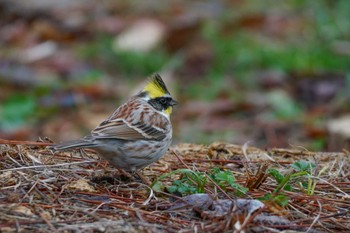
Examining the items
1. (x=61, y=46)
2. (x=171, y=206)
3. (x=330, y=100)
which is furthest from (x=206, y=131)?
(x=171, y=206)

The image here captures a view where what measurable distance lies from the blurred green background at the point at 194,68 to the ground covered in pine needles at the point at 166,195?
9.60ft

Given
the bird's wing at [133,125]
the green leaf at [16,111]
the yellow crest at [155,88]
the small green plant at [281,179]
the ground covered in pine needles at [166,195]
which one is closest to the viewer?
the ground covered in pine needles at [166,195]

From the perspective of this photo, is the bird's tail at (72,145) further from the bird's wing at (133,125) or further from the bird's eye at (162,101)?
the bird's eye at (162,101)

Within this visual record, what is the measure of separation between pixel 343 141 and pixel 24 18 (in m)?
7.43

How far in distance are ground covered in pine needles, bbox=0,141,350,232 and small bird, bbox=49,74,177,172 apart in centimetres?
13

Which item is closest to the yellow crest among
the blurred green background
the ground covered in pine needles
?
the ground covered in pine needles

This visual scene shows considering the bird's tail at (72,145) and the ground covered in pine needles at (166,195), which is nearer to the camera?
the ground covered in pine needles at (166,195)

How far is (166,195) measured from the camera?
192 inches

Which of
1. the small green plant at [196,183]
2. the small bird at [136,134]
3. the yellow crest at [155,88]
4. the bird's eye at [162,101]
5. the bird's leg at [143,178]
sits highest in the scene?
the yellow crest at [155,88]

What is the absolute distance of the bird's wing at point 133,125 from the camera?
18.0ft

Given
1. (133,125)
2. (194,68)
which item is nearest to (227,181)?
(133,125)

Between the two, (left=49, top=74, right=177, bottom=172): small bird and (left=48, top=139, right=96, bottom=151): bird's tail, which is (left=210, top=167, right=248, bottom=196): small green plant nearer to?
(left=49, top=74, right=177, bottom=172): small bird

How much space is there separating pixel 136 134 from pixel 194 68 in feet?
20.1

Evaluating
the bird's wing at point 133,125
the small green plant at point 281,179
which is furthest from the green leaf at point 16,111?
the small green plant at point 281,179
